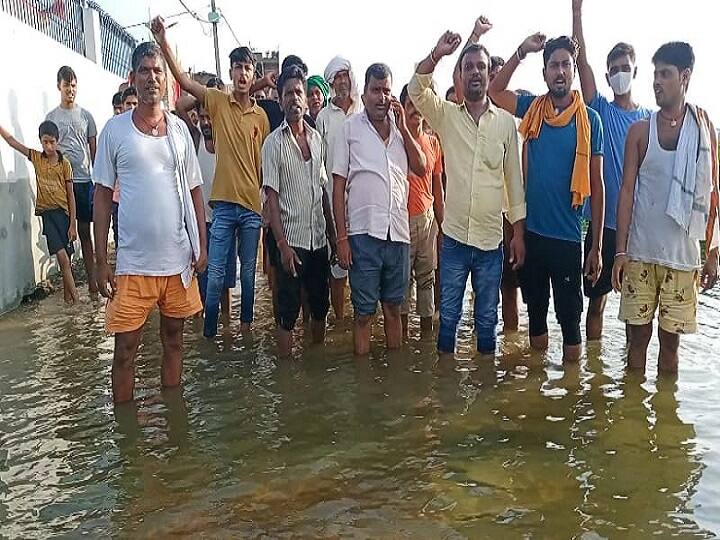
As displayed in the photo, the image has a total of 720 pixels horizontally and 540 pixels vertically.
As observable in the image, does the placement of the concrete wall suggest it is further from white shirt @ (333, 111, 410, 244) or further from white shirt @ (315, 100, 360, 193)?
white shirt @ (333, 111, 410, 244)

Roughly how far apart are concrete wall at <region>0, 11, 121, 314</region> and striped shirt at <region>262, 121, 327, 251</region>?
352 cm

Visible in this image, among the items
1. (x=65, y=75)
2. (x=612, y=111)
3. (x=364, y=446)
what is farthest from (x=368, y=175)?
(x=65, y=75)

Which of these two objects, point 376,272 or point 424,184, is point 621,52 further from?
point 376,272

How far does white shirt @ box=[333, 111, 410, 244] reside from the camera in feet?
16.5

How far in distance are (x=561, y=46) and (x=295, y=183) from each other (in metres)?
2.01

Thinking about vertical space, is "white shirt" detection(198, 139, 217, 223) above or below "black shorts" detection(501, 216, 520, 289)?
above

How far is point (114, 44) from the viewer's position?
576 inches

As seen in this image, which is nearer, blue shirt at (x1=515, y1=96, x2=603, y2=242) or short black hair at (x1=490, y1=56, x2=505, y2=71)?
blue shirt at (x1=515, y1=96, x2=603, y2=242)

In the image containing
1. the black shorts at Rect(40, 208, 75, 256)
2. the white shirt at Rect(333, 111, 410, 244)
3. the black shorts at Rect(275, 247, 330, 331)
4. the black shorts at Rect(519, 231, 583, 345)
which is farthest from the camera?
the black shorts at Rect(40, 208, 75, 256)

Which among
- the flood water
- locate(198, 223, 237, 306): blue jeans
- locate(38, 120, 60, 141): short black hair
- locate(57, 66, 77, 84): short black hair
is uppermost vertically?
locate(57, 66, 77, 84): short black hair

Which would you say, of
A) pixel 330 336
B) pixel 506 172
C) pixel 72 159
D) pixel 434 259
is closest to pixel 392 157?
pixel 506 172

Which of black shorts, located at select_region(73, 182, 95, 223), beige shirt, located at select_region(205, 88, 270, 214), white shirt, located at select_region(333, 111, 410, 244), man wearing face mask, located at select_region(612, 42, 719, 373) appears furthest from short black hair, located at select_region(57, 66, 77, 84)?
man wearing face mask, located at select_region(612, 42, 719, 373)

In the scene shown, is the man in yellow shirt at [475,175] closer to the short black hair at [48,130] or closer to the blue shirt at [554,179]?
the blue shirt at [554,179]

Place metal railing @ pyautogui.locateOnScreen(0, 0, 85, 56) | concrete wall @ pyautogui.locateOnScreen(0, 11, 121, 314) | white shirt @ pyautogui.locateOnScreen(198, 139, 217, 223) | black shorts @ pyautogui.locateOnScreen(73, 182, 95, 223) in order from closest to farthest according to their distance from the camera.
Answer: white shirt @ pyautogui.locateOnScreen(198, 139, 217, 223)
concrete wall @ pyautogui.locateOnScreen(0, 11, 121, 314)
black shorts @ pyautogui.locateOnScreen(73, 182, 95, 223)
metal railing @ pyautogui.locateOnScreen(0, 0, 85, 56)
